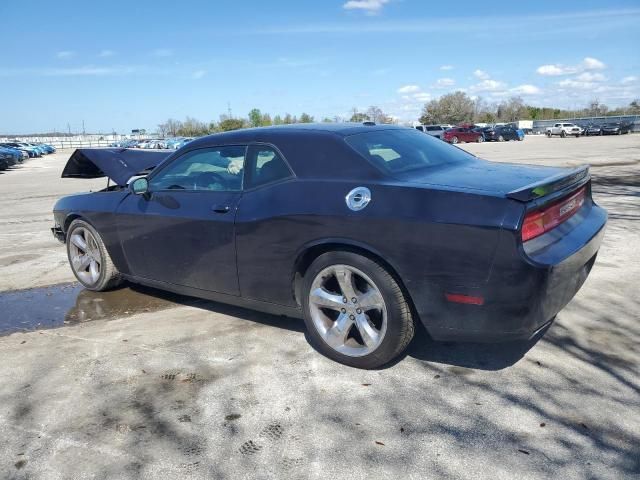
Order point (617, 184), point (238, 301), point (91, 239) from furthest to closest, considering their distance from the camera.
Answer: point (617, 184), point (91, 239), point (238, 301)

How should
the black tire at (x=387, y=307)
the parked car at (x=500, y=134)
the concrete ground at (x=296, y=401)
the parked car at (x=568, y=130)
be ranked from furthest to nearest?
the parked car at (x=568, y=130), the parked car at (x=500, y=134), the black tire at (x=387, y=307), the concrete ground at (x=296, y=401)

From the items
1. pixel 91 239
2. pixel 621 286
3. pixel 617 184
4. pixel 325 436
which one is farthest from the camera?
pixel 617 184

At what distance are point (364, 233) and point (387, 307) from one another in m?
0.46

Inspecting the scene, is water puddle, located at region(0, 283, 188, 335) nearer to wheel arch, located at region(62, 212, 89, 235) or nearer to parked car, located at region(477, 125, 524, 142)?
wheel arch, located at region(62, 212, 89, 235)

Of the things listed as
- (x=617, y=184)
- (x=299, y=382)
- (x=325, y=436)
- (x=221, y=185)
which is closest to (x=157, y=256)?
(x=221, y=185)

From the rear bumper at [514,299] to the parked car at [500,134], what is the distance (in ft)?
161

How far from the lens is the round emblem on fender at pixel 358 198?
319 centimetres

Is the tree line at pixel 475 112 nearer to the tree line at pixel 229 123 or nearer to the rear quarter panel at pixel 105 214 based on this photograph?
the tree line at pixel 229 123

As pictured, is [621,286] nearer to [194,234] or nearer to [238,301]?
[238,301]

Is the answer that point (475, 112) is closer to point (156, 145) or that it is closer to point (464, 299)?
point (156, 145)

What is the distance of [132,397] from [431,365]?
187cm

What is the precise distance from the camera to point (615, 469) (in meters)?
2.33

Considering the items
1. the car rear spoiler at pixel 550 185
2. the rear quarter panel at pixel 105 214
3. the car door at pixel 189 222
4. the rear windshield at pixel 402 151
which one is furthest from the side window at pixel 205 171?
the car rear spoiler at pixel 550 185

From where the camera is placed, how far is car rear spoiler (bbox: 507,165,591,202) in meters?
2.81
